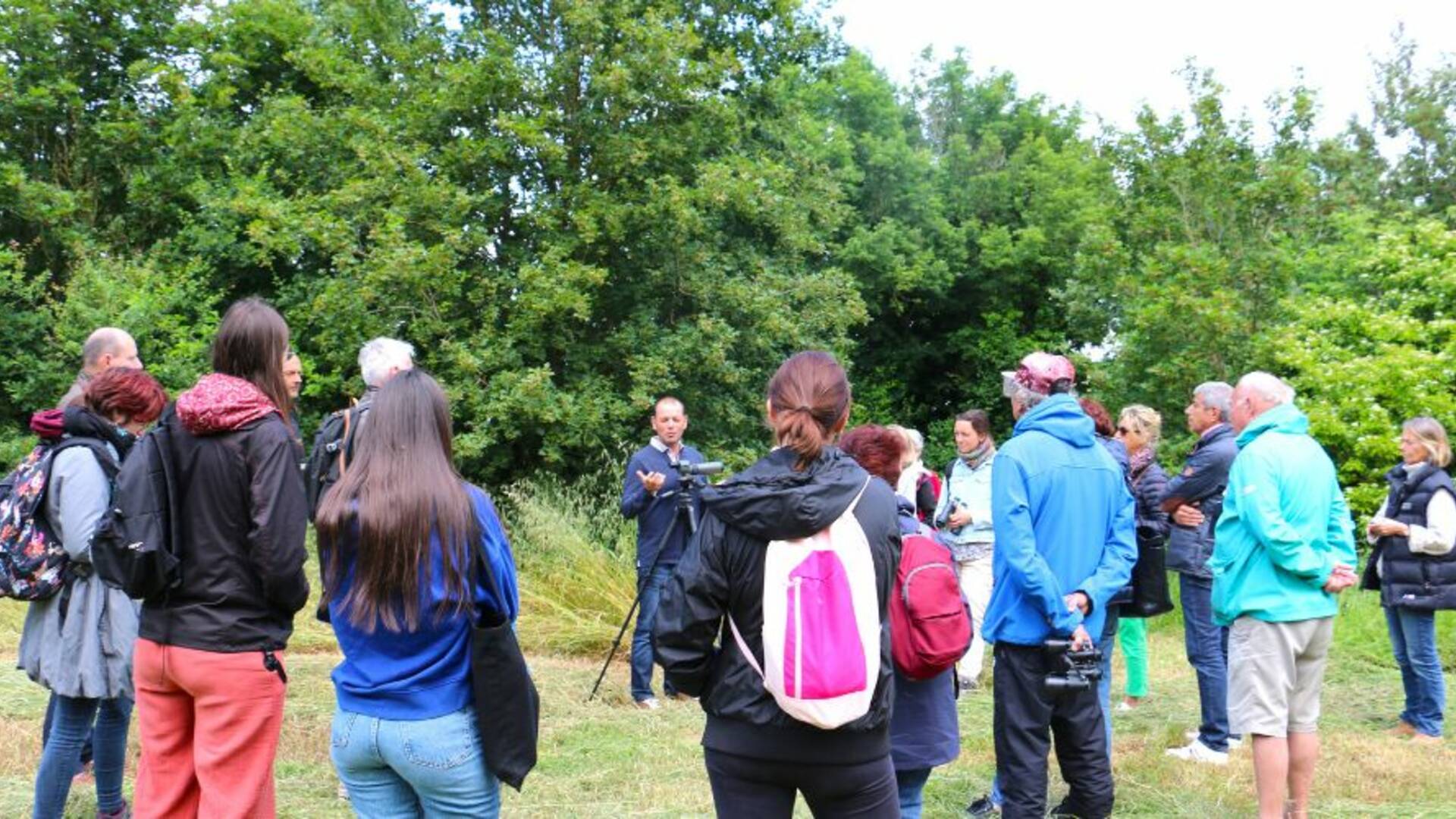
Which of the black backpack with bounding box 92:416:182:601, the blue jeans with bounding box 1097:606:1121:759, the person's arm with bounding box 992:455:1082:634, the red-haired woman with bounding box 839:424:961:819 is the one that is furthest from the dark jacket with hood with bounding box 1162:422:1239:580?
the black backpack with bounding box 92:416:182:601

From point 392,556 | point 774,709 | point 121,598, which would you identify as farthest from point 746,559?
point 121,598

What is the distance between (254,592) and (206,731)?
1.39 feet

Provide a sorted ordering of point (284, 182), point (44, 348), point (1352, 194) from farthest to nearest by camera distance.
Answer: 1. point (1352, 194)
2. point (284, 182)
3. point (44, 348)

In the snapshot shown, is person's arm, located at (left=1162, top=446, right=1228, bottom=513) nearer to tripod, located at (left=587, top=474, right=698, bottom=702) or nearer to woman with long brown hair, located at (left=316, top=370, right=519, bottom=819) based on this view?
tripod, located at (left=587, top=474, right=698, bottom=702)

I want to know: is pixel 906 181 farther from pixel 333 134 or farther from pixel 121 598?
pixel 121 598

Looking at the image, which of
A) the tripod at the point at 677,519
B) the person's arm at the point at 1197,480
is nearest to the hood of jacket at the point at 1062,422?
the person's arm at the point at 1197,480

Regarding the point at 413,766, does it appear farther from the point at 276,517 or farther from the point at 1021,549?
the point at 1021,549

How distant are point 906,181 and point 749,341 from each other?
37.5ft

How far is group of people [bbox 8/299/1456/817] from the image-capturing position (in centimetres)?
283

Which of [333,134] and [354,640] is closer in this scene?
[354,640]

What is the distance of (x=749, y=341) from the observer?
617 inches

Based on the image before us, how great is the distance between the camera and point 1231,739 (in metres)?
6.12

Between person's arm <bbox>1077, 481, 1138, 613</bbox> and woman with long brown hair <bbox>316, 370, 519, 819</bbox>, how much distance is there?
2.23 m

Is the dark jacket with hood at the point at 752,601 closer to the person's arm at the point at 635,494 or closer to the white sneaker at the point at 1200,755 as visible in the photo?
the white sneaker at the point at 1200,755
